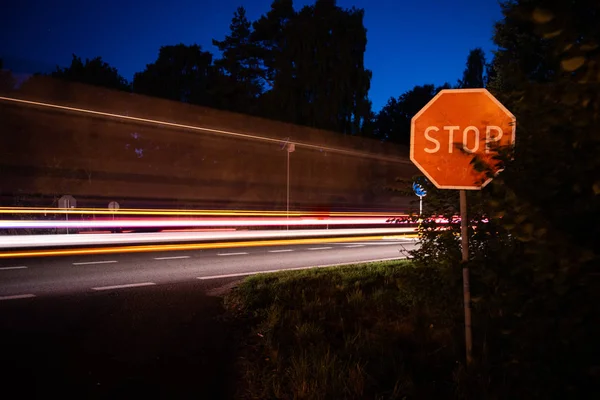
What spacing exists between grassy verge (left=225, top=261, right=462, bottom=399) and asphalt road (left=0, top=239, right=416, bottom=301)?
2679mm

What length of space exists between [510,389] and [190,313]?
476 centimetres

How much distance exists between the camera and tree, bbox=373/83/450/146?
187 feet

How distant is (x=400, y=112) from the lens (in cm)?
5934

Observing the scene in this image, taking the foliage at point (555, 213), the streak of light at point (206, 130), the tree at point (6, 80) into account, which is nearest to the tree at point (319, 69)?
the streak of light at point (206, 130)

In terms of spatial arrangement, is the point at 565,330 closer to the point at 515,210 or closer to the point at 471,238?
the point at 515,210

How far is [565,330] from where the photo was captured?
2.23 m

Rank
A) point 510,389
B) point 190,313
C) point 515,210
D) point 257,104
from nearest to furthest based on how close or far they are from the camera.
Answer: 1. point 515,210
2. point 510,389
3. point 190,313
4. point 257,104

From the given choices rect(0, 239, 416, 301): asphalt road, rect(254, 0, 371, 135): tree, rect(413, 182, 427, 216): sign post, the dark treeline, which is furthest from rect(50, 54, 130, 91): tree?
rect(413, 182, 427, 216): sign post

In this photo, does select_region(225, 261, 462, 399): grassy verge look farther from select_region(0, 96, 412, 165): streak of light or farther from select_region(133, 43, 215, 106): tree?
select_region(133, 43, 215, 106): tree

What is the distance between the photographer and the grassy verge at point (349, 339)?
4012 mm

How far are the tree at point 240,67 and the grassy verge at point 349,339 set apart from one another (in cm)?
3431

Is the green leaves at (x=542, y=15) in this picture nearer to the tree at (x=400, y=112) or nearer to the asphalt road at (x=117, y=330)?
the asphalt road at (x=117, y=330)

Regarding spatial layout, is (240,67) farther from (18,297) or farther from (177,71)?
(18,297)

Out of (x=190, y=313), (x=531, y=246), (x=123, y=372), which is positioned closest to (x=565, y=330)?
(x=531, y=246)
